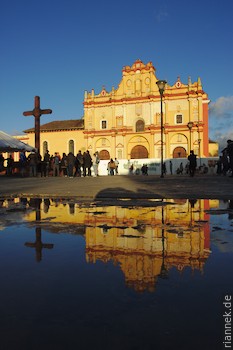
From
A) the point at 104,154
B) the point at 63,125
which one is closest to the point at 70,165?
the point at 104,154

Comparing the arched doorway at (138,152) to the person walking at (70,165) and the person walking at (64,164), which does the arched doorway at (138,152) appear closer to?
the person walking at (64,164)

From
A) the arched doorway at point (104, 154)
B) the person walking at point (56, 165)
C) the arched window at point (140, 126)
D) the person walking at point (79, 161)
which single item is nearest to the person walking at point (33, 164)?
the person walking at point (56, 165)

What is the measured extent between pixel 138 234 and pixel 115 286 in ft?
4.64

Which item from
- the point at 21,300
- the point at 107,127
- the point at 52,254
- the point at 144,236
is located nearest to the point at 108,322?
the point at 21,300

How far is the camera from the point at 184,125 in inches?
1666

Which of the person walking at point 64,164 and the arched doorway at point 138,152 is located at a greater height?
the arched doorway at point 138,152

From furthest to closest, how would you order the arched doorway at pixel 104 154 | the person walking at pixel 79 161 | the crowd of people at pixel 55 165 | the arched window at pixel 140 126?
the arched doorway at pixel 104 154, the arched window at pixel 140 126, the person walking at pixel 79 161, the crowd of people at pixel 55 165

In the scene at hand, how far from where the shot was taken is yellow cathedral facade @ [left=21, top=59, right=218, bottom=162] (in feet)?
139

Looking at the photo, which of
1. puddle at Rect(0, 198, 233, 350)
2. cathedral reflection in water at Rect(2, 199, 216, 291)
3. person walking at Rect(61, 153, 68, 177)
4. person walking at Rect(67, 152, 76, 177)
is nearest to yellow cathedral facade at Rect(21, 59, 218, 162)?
person walking at Rect(61, 153, 68, 177)

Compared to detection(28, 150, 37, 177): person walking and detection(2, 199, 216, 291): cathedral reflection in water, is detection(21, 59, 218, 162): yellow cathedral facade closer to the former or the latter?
detection(28, 150, 37, 177): person walking

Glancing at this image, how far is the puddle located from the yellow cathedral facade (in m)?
39.0

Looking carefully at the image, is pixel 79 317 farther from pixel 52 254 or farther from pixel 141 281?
pixel 52 254

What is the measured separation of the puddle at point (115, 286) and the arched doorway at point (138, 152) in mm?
40641

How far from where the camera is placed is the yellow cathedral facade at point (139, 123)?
139 feet
